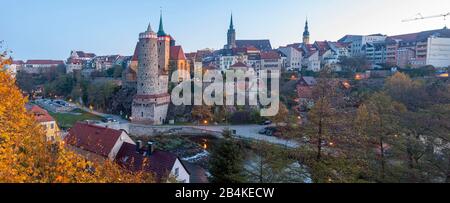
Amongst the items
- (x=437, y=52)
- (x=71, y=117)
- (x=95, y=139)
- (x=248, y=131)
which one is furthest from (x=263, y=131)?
(x=437, y=52)

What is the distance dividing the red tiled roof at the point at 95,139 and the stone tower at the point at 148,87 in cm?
1498

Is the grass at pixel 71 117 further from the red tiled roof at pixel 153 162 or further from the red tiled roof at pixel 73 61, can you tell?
the red tiled roof at pixel 73 61

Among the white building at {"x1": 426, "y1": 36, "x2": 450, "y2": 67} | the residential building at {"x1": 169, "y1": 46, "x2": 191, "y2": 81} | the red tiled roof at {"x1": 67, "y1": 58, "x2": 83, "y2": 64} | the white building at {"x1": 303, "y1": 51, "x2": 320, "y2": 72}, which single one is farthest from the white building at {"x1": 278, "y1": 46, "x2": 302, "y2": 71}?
the red tiled roof at {"x1": 67, "y1": 58, "x2": 83, "y2": 64}

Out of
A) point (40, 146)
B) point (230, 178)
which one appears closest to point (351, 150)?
point (230, 178)

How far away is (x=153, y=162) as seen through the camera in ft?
50.6

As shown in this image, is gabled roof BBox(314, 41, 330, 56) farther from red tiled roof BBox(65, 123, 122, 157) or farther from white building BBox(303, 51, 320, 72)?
red tiled roof BBox(65, 123, 122, 157)

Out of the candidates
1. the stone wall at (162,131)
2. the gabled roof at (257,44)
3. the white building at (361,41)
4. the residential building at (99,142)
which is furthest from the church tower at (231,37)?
the residential building at (99,142)

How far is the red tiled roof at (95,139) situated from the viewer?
1786 centimetres

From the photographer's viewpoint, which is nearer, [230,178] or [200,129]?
[230,178]

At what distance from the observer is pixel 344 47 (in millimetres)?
61844

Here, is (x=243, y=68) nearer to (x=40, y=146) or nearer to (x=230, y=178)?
(x=230, y=178)
